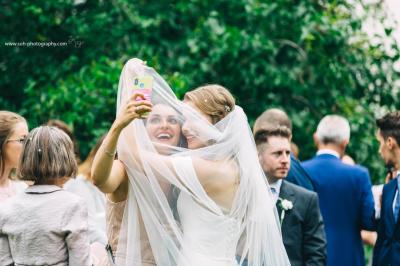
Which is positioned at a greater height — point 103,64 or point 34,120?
point 103,64

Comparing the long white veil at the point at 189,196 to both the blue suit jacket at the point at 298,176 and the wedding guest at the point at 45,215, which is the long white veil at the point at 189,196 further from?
the blue suit jacket at the point at 298,176

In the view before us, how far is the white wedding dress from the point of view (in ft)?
14.6

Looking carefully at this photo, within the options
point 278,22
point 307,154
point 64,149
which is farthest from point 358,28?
point 64,149

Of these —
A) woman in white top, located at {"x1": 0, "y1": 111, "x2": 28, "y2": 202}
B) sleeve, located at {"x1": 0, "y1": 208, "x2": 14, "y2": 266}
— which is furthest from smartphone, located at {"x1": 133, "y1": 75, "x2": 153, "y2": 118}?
woman in white top, located at {"x1": 0, "y1": 111, "x2": 28, "y2": 202}

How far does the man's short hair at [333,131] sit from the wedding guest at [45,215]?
3235mm

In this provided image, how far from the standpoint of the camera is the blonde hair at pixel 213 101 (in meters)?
4.66

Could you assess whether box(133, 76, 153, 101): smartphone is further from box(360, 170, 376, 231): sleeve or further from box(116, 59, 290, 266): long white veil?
box(360, 170, 376, 231): sleeve

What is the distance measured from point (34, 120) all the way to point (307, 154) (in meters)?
3.38

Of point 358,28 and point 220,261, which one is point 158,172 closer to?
point 220,261

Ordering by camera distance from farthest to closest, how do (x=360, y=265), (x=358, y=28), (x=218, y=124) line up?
(x=358, y=28), (x=360, y=265), (x=218, y=124)

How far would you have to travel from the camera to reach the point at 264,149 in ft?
18.8

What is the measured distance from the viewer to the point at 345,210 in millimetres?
6707

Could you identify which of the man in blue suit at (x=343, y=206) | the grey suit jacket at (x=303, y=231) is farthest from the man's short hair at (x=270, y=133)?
the man in blue suit at (x=343, y=206)

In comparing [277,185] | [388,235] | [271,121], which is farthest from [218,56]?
[388,235]
